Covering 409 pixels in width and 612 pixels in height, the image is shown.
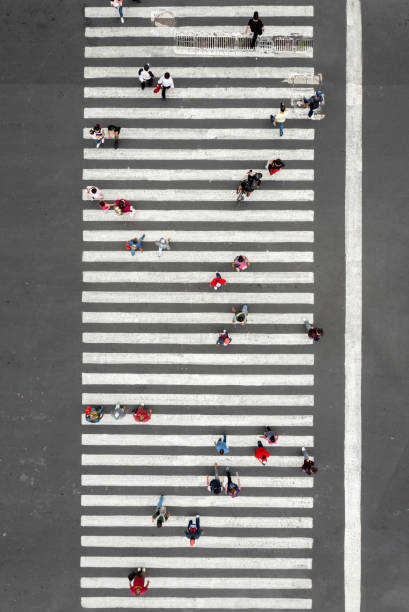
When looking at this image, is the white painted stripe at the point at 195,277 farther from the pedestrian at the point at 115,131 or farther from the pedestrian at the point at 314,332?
the pedestrian at the point at 115,131

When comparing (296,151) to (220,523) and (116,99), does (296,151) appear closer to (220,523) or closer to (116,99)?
(116,99)

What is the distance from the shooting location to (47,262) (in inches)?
570

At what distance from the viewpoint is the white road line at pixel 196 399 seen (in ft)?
47.1

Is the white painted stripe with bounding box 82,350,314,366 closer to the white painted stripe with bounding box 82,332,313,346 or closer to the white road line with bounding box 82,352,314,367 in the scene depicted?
the white road line with bounding box 82,352,314,367

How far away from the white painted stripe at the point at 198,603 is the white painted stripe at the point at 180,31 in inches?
700

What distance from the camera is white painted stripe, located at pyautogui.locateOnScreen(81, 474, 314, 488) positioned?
14.4 m

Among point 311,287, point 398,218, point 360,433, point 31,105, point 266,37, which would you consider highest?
point 266,37

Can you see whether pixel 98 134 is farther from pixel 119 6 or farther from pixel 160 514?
pixel 160 514

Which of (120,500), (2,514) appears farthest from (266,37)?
(2,514)

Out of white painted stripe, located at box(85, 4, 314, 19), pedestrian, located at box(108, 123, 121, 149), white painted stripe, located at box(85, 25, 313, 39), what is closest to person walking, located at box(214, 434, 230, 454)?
pedestrian, located at box(108, 123, 121, 149)

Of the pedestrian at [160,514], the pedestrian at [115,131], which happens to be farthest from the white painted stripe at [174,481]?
the pedestrian at [115,131]

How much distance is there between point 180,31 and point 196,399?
1159 centimetres

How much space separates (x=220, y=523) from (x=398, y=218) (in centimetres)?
1116

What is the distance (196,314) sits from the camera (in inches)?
567
